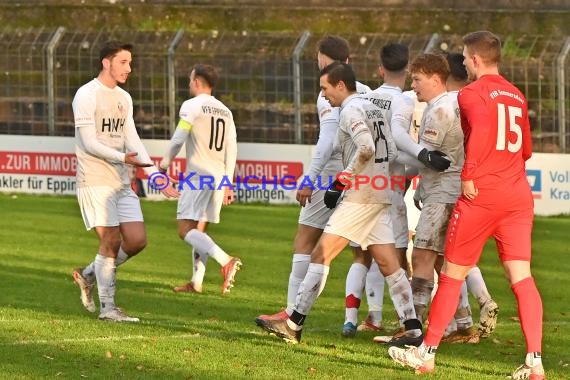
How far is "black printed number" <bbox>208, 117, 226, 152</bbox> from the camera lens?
571 inches

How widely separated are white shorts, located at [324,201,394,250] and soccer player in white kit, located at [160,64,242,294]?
12.6 feet

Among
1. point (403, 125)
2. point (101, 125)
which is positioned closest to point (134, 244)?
point (101, 125)

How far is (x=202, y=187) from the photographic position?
47.7ft

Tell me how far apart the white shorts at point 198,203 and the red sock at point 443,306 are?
18.3ft

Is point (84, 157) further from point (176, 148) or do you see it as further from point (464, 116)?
point (464, 116)

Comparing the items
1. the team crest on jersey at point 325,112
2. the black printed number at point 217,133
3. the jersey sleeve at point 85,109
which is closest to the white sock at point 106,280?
the jersey sleeve at point 85,109

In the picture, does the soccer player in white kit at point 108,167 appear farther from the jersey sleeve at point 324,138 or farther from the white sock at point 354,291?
the white sock at point 354,291

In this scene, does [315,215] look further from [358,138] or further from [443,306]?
[443,306]

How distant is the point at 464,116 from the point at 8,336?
3.65 m

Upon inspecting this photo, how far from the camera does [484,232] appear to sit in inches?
360

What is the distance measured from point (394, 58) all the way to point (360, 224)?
1.48 metres

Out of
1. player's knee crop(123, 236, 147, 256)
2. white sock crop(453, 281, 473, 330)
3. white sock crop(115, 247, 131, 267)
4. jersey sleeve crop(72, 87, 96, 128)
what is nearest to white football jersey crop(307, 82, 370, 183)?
white sock crop(453, 281, 473, 330)

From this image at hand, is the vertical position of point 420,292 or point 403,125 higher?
point 403,125

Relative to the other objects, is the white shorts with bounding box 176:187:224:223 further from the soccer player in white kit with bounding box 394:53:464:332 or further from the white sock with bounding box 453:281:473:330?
the soccer player in white kit with bounding box 394:53:464:332
